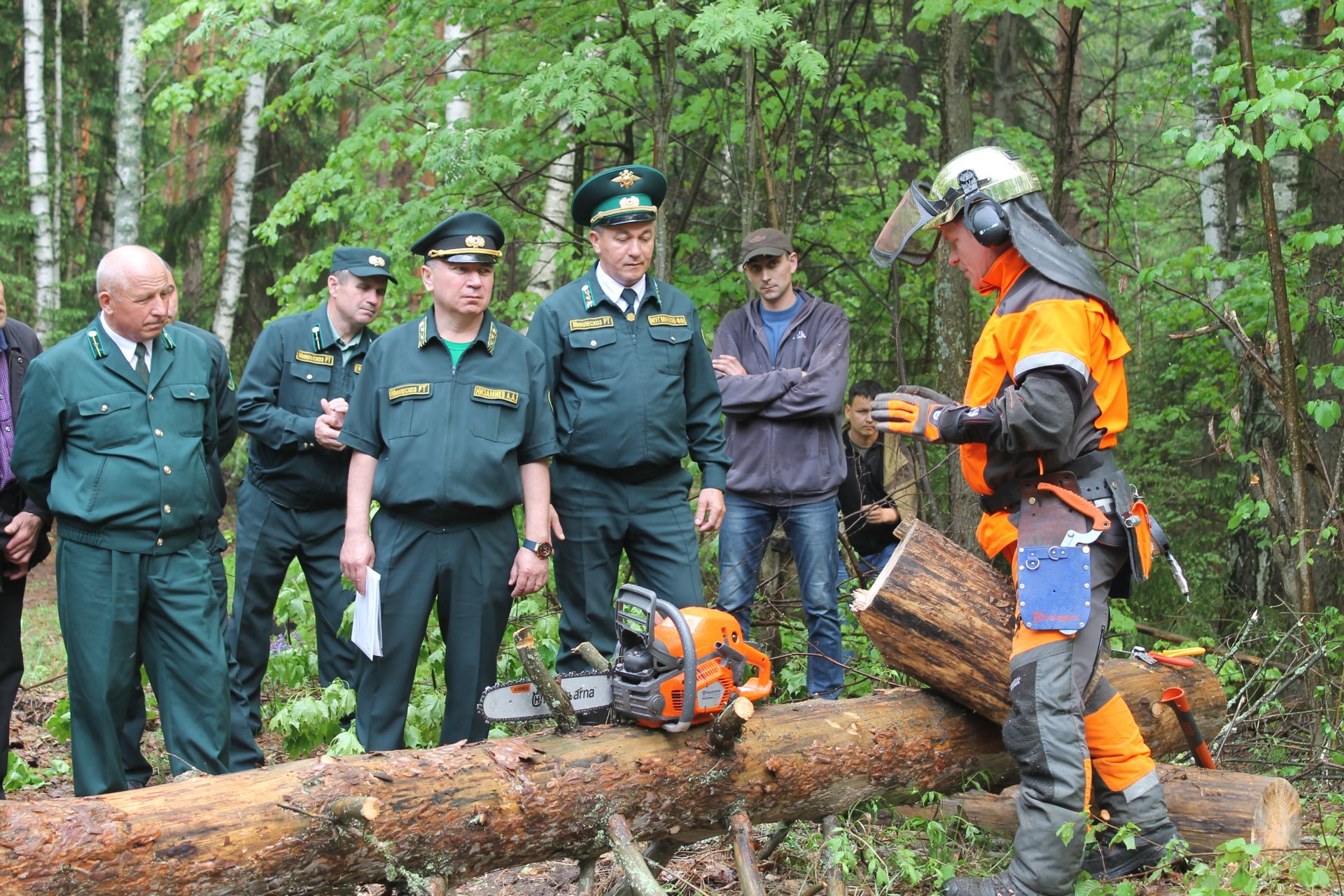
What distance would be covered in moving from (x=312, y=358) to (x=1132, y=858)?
4.38 meters

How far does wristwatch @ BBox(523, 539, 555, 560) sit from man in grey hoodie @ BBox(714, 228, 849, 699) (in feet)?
4.49

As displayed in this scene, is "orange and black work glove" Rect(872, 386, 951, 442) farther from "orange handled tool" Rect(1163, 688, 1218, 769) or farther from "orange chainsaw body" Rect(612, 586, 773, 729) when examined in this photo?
"orange handled tool" Rect(1163, 688, 1218, 769)

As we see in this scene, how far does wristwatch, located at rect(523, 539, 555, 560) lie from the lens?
4.46 meters

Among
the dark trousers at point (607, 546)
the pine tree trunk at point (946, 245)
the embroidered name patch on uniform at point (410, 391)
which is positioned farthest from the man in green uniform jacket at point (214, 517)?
the pine tree trunk at point (946, 245)

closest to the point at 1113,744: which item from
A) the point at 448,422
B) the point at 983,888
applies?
the point at 983,888

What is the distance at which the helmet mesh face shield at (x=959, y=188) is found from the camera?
12.5 ft

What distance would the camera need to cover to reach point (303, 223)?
1446 centimetres

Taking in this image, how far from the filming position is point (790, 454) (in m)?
5.65

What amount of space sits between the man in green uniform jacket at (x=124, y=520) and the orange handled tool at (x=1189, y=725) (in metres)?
3.75

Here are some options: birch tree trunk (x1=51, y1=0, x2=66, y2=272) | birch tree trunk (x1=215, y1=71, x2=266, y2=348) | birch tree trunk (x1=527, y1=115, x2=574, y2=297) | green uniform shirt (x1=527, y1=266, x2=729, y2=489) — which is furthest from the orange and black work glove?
birch tree trunk (x1=51, y1=0, x2=66, y2=272)

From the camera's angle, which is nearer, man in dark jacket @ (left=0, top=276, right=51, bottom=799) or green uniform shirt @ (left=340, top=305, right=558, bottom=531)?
green uniform shirt @ (left=340, top=305, right=558, bottom=531)

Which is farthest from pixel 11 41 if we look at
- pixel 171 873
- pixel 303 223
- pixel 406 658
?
pixel 171 873

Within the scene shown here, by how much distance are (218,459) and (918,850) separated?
3903 mm

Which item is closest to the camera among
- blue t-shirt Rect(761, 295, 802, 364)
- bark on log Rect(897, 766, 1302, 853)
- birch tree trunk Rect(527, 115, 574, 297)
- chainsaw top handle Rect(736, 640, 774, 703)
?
chainsaw top handle Rect(736, 640, 774, 703)
